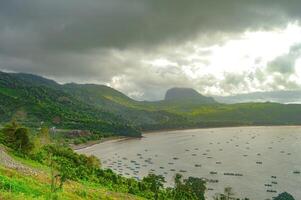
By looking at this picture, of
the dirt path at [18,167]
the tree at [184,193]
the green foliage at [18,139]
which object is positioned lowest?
the tree at [184,193]

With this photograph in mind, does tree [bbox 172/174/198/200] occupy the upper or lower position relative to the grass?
lower

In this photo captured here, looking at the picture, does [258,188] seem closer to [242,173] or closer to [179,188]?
[242,173]

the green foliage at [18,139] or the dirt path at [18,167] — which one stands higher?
the green foliage at [18,139]

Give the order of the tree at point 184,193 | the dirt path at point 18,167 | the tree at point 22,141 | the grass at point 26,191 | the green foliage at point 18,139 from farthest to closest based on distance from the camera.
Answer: the tree at point 184,193 < the green foliage at point 18,139 < the tree at point 22,141 < the dirt path at point 18,167 < the grass at point 26,191

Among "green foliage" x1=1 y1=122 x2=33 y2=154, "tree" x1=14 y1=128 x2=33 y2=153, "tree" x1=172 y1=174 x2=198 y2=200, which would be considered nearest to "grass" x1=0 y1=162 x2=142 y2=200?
"tree" x1=14 y1=128 x2=33 y2=153

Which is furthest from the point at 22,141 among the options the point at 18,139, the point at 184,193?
the point at 184,193

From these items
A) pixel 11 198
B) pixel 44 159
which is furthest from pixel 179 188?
pixel 11 198

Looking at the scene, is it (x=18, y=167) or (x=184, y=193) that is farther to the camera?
(x=184, y=193)

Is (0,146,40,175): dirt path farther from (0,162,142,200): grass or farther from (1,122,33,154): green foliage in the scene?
(1,122,33,154): green foliage

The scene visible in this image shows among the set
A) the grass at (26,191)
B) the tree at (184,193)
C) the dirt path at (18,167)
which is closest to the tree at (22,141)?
the dirt path at (18,167)

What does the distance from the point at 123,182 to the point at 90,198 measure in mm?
45576

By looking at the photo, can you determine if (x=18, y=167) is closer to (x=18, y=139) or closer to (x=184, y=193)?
(x=18, y=139)

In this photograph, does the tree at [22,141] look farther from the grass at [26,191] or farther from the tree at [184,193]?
the tree at [184,193]

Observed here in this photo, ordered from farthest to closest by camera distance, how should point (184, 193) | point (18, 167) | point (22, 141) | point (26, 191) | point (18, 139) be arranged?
point (184, 193), point (18, 139), point (22, 141), point (18, 167), point (26, 191)
